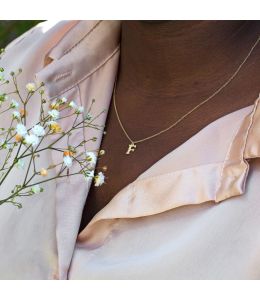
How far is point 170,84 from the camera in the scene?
40.8 inches

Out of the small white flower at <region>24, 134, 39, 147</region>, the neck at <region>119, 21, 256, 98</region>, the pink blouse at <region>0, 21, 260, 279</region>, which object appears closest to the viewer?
the small white flower at <region>24, 134, 39, 147</region>

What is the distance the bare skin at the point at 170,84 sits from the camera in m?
0.93

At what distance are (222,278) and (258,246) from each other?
69 mm

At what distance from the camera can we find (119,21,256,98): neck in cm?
93

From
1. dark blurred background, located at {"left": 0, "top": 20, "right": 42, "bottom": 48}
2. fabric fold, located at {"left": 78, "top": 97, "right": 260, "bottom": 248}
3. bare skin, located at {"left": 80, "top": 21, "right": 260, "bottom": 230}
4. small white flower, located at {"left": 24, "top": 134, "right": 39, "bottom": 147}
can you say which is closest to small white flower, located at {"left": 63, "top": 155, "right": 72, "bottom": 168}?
small white flower, located at {"left": 24, "top": 134, "right": 39, "bottom": 147}

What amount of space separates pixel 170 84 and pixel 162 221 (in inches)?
11.7

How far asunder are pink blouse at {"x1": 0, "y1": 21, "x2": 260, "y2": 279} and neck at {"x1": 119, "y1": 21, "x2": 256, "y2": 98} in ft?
0.43

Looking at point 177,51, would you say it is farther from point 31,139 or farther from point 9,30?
point 9,30

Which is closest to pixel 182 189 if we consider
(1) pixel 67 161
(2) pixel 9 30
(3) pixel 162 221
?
(3) pixel 162 221

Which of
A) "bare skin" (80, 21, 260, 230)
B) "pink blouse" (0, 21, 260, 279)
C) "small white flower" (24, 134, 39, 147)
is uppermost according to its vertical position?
"small white flower" (24, 134, 39, 147)

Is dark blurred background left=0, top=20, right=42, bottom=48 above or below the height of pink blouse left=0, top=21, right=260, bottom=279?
above

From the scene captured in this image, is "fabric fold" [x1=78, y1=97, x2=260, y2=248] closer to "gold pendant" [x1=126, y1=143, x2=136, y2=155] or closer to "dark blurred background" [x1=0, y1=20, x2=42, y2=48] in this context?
"gold pendant" [x1=126, y1=143, x2=136, y2=155]
